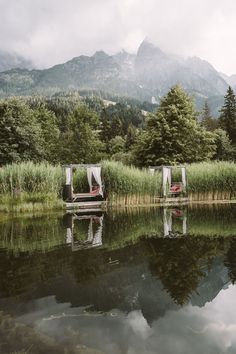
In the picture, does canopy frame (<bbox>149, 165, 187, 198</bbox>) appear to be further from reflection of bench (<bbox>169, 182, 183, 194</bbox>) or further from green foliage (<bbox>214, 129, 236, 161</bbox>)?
green foliage (<bbox>214, 129, 236, 161</bbox>)

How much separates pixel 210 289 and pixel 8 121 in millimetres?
27014

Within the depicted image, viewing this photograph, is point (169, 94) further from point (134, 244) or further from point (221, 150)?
point (134, 244)

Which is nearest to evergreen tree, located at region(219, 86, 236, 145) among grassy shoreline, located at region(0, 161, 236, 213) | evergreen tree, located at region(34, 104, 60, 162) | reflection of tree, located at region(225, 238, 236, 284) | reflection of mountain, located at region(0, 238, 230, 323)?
evergreen tree, located at region(34, 104, 60, 162)

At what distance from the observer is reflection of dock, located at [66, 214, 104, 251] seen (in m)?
8.27

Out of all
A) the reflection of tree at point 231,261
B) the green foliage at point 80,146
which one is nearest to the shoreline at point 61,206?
the reflection of tree at point 231,261

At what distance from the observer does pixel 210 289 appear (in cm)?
538

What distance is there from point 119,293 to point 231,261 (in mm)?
2384

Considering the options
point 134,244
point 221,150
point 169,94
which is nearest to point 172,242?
point 134,244

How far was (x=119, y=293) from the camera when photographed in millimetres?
5191

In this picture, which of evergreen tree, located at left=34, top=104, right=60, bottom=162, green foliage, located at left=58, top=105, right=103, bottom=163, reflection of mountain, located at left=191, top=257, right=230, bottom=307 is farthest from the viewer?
→ evergreen tree, located at left=34, top=104, right=60, bottom=162

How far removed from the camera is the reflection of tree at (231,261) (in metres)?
5.92

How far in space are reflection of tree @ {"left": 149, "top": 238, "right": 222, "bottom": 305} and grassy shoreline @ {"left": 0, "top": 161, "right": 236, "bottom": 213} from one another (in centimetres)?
803

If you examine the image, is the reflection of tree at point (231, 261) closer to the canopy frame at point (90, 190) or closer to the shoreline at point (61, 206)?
the shoreline at point (61, 206)

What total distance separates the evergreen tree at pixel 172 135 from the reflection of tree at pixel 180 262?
1923 centimetres
